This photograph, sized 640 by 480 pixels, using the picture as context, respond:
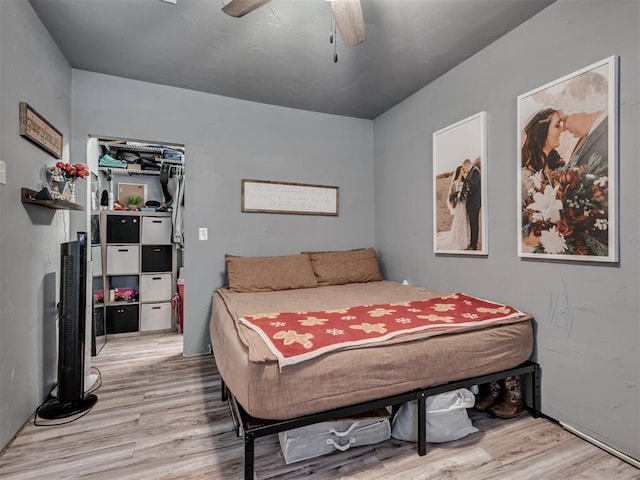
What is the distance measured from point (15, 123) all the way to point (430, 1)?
2473 mm

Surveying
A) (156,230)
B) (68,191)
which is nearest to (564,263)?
(68,191)

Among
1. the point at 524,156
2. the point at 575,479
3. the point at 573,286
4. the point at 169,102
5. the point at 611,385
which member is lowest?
the point at 575,479

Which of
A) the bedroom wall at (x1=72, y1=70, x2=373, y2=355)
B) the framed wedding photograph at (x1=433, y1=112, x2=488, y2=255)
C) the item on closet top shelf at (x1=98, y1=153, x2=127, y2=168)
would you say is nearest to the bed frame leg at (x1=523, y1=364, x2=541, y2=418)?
the framed wedding photograph at (x1=433, y1=112, x2=488, y2=255)

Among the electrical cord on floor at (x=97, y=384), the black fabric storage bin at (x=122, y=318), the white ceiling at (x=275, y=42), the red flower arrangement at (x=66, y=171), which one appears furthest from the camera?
the black fabric storage bin at (x=122, y=318)

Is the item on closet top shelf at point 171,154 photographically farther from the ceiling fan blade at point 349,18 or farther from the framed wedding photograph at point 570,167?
the framed wedding photograph at point 570,167

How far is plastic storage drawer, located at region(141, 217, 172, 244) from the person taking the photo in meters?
3.76

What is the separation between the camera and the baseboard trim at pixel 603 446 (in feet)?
5.04

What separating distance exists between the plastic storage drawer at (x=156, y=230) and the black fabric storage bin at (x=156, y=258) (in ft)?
0.25

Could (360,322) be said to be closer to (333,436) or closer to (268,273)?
(333,436)

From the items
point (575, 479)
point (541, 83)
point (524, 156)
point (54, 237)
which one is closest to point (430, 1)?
point (541, 83)

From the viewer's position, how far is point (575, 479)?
1436mm

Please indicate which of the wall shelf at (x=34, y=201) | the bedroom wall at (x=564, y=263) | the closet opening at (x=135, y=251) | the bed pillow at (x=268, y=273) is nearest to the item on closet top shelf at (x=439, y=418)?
the bedroom wall at (x=564, y=263)

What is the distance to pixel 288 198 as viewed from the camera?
Answer: 11.0ft

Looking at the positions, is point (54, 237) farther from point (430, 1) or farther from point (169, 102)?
point (430, 1)
